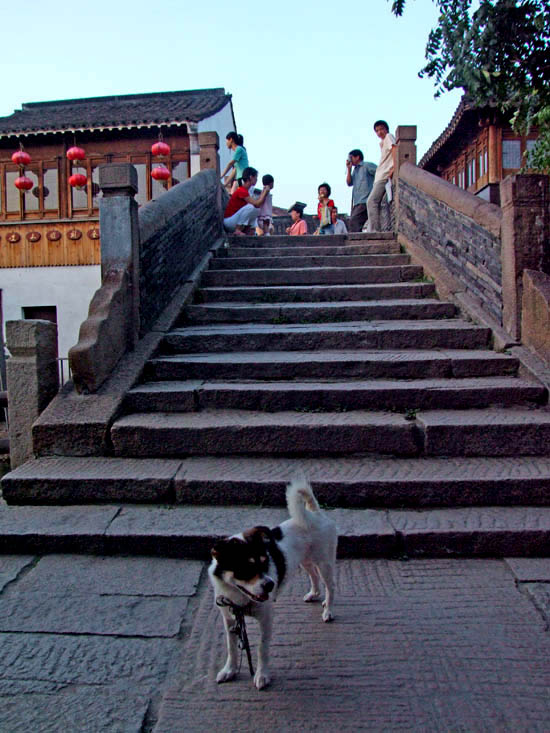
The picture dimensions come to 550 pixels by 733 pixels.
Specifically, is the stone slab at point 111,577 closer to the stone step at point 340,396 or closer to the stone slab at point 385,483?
the stone slab at point 385,483

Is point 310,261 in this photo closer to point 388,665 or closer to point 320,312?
point 320,312

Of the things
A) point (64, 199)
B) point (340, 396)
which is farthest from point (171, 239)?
point (64, 199)

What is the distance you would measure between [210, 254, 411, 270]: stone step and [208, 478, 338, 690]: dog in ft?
17.0

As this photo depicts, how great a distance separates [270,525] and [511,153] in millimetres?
13682

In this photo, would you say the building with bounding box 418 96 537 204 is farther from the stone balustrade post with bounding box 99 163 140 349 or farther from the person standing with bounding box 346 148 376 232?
the stone balustrade post with bounding box 99 163 140 349

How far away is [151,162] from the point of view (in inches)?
570

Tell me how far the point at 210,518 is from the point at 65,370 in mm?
9925

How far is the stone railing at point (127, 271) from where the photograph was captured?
450 cm

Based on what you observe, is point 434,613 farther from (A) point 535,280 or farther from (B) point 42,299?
(B) point 42,299

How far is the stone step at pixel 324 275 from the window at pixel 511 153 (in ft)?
29.7

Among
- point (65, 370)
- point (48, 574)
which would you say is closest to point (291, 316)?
point (48, 574)

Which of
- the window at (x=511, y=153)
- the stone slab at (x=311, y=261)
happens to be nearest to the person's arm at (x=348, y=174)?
Result: the stone slab at (x=311, y=261)

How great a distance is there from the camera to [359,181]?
10.3 m

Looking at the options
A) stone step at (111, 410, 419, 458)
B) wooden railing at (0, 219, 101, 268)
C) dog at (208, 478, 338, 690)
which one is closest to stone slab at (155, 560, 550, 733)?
dog at (208, 478, 338, 690)
